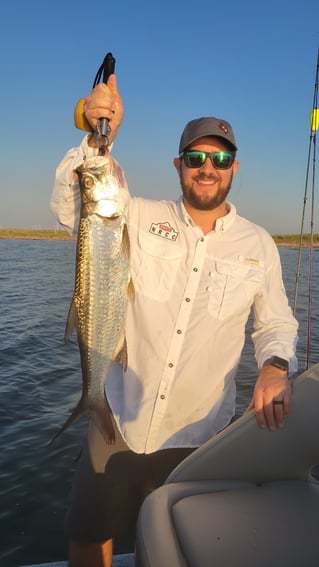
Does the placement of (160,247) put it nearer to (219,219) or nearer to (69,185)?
(219,219)

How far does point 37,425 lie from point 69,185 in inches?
206

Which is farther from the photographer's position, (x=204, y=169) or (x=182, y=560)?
(x=204, y=169)

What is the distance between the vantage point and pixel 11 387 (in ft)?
28.9

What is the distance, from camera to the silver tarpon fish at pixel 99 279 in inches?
112

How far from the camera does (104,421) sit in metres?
3.13

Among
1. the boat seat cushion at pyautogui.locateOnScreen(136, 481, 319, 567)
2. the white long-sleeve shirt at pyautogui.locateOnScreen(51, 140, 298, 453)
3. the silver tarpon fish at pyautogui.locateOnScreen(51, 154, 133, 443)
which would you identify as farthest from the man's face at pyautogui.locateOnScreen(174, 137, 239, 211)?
the boat seat cushion at pyautogui.locateOnScreen(136, 481, 319, 567)

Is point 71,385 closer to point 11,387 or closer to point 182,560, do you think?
point 11,387

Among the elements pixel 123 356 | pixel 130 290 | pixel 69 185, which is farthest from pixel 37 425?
pixel 69 185

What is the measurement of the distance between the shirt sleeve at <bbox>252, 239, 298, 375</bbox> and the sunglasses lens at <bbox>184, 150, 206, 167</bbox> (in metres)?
0.80

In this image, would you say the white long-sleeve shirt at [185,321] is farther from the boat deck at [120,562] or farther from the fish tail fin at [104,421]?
the boat deck at [120,562]

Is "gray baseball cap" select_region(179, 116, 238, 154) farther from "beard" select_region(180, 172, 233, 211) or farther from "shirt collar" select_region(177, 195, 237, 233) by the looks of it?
"shirt collar" select_region(177, 195, 237, 233)

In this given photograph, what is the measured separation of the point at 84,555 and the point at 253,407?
1.71 metres

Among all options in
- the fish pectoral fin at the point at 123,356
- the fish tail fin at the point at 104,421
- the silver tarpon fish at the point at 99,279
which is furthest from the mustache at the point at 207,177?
the fish tail fin at the point at 104,421

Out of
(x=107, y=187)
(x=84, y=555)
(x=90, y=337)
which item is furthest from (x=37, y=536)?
(x=107, y=187)
